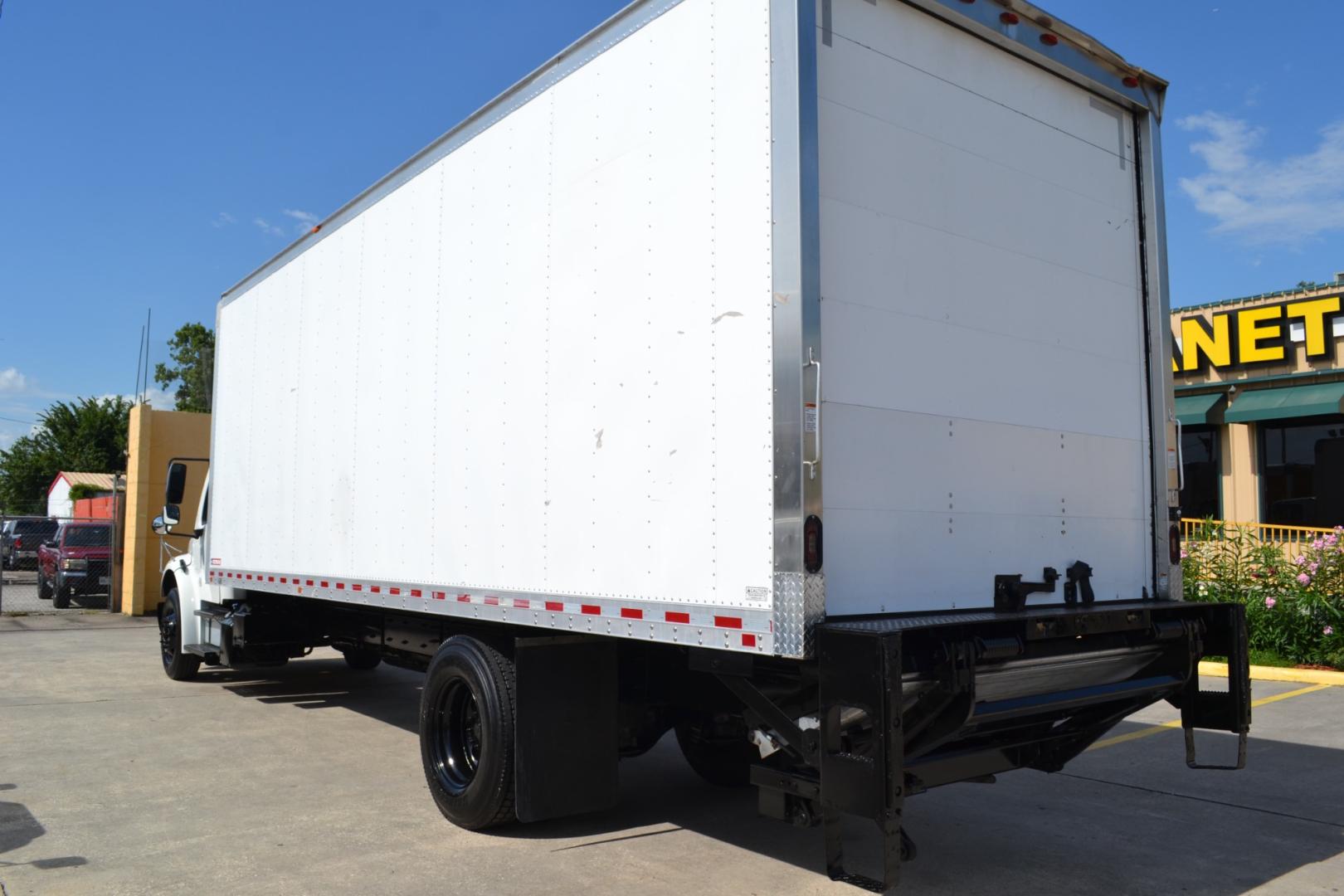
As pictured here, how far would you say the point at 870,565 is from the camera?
4355 millimetres

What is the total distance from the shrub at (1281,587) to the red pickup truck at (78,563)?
62.7 feet

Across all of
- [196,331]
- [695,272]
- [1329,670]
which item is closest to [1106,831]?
[695,272]

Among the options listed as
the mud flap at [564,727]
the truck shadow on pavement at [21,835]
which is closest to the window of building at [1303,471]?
the mud flap at [564,727]

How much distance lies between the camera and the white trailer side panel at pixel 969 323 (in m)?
4.42

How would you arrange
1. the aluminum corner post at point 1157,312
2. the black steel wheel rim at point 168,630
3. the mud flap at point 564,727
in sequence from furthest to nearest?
1. the black steel wheel rim at point 168,630
2. the aluminum corner post at point 1157,312
3. the mud flap at point 564,727

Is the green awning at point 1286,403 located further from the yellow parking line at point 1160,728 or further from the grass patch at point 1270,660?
the yellow parking line at point 1160,728

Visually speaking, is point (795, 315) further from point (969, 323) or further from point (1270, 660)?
point (1270, 660)

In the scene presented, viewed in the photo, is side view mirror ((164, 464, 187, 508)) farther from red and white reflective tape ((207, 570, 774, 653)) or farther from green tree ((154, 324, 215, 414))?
green tree ((154, 324, 215, 414))

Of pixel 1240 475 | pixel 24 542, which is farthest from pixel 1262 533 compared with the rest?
pixel 24 542

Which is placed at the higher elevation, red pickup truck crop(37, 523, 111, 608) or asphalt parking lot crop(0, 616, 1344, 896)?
red pickup truck crop(37, 523, 111, 608)

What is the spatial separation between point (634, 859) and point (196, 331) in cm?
7537

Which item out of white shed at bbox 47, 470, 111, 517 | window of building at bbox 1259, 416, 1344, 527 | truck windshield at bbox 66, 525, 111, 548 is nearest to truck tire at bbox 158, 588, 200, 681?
truck windshield at bbox 66, 525, 111, 548

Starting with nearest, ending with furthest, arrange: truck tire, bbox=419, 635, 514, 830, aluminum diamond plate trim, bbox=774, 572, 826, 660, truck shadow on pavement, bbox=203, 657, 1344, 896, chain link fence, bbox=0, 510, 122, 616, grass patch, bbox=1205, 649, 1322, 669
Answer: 1. aluminum diamond plate trim, bbox=774, 572, 826, 660
2. truck shadow on pavement, bbox=203, 657, 1344, 896
3. truck tire, bbox=419, 635, 514, 830
4. grass patch, bbox=1205, 649, 1322, 669
5. chain link fence, bbox=0, 510, 122, 616

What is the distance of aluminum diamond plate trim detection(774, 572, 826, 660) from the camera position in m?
3.94
